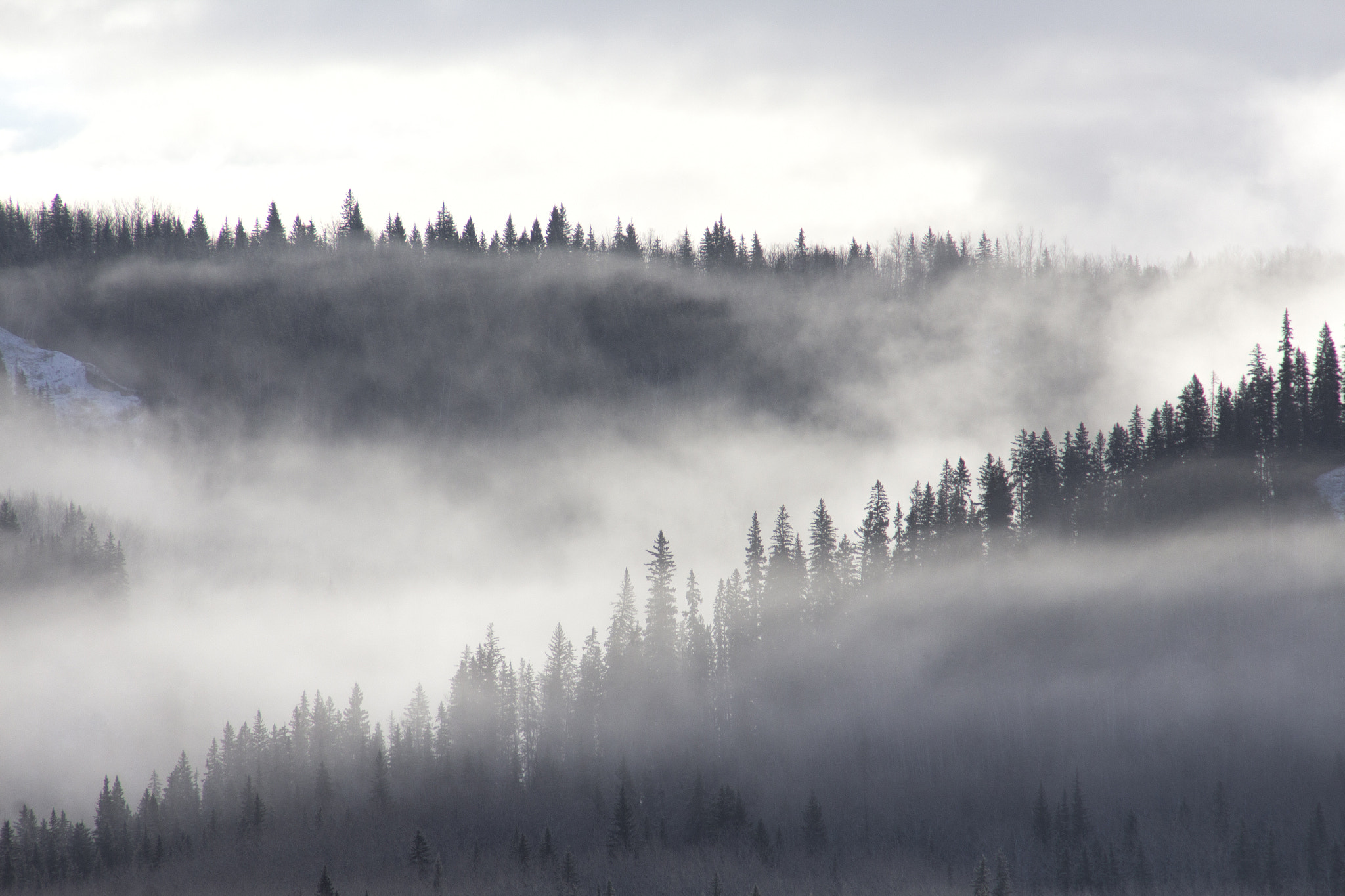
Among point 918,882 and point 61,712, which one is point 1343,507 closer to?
point 918,882

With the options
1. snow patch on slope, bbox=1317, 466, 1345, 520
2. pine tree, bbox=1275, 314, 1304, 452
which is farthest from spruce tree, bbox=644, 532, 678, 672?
snow patch on slope, bbox=1317, 466, 1345, 520

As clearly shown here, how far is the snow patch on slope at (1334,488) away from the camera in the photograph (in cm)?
13200

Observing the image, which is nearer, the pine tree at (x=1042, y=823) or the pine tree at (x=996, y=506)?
the pine tree at (x=1042, y=823)

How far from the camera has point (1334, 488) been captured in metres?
133

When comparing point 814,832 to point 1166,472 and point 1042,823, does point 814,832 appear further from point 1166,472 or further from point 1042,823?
point 1166,472

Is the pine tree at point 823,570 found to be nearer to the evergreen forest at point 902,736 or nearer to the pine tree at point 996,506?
the evergreen forest at point 902,736

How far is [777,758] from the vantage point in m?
140

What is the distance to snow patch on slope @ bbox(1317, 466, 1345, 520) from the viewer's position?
433ft

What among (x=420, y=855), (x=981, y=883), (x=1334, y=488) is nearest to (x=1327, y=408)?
(x=1334, y=488)

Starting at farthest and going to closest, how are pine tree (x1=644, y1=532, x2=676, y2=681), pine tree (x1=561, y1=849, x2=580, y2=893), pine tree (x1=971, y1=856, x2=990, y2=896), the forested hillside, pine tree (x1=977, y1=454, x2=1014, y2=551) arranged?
pine tree (x1=977, y1=454, x2=1014, y2=551)
pine tree (x1=644, y1=532, x2=676, y2=681)
the forested hillside
pine tree (x1=561, y1=849, x2=580, y2=893)
pine tree (x1=971, y1=856, x2=990, y2=896)

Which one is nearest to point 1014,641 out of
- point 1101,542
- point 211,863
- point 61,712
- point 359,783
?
point 1101,542

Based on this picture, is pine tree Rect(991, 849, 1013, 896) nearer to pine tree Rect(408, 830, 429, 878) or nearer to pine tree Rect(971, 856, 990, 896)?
pine tree Rect(971, 856, 990, 896)

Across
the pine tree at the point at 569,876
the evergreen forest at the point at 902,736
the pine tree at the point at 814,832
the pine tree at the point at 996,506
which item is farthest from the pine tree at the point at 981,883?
the pine tree at the point at 996,506

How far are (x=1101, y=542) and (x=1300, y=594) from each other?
2302 centimetres
